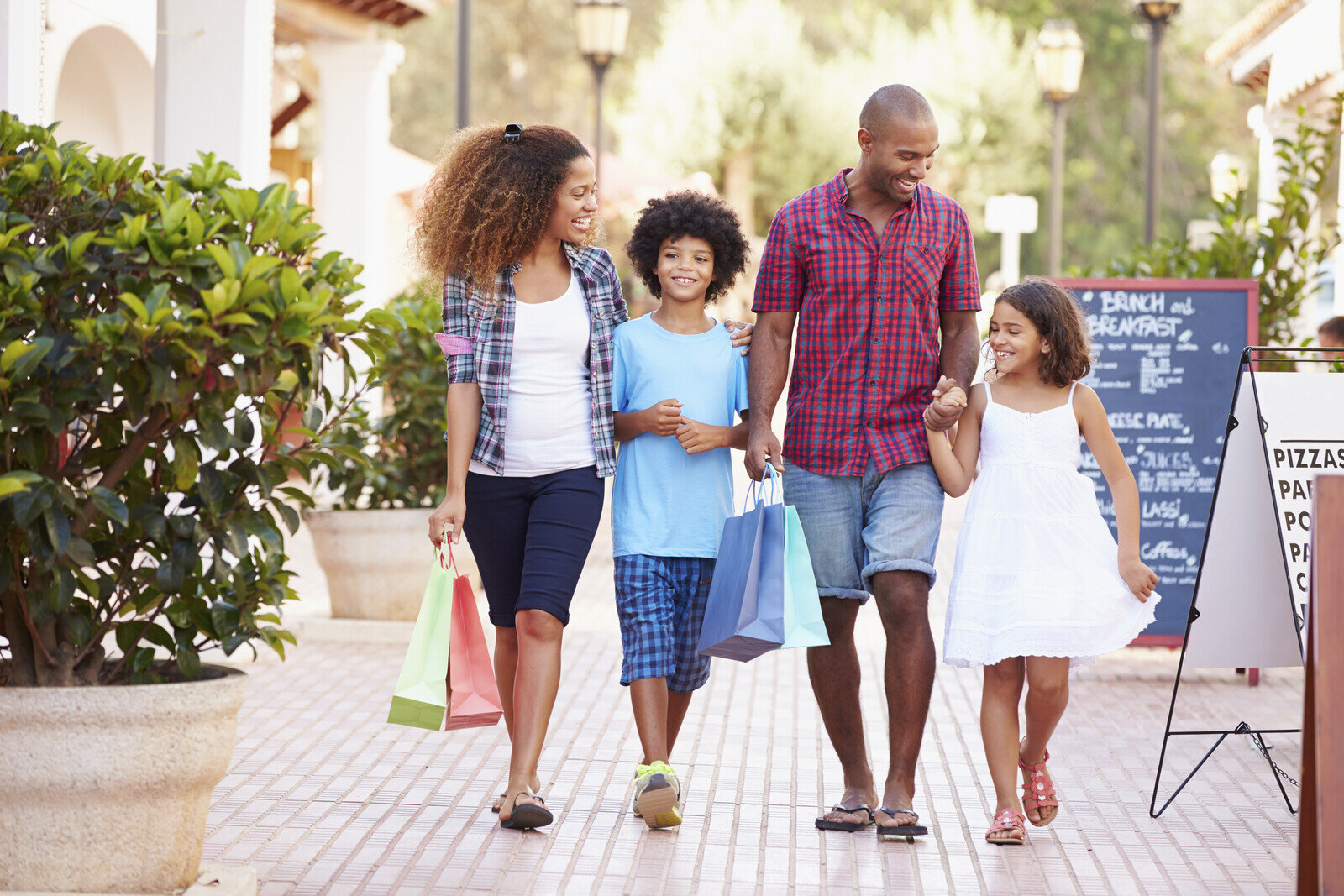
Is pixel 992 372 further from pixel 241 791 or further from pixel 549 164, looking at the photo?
pixel 241 791

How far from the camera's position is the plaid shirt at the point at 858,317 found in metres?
4.48

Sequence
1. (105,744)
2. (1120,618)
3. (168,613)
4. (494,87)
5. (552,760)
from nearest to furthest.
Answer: (105,744)
(168,613)
(1120,618)
(552,760)
(494,87)

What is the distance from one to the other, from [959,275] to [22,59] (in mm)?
3562

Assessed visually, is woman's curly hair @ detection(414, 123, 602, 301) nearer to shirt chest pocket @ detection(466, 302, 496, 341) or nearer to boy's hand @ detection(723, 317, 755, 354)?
shirt chest pocket @ detection(466, 302, 496, 341)

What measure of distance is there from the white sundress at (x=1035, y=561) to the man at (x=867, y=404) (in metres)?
0.13

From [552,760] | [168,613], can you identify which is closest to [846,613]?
[552,760]

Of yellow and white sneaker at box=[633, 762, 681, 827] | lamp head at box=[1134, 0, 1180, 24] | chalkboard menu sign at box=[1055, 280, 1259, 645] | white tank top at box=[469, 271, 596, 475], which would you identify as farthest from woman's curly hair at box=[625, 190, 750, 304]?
lamp head at box=[1134, 0, 1180, 24]

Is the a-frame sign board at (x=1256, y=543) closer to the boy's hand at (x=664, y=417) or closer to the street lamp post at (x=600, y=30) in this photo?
the boy's hand at (x=664, y=417)

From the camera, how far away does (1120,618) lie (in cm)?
431

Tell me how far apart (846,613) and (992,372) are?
86 centimetres

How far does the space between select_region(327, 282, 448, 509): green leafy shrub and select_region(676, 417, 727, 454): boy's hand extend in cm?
351

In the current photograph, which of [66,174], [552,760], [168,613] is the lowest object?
[552,760]

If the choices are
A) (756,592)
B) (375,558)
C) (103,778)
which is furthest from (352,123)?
(103,778)

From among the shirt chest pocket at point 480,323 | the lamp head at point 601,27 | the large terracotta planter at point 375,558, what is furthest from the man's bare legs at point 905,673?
the lamp head at point 601,27
